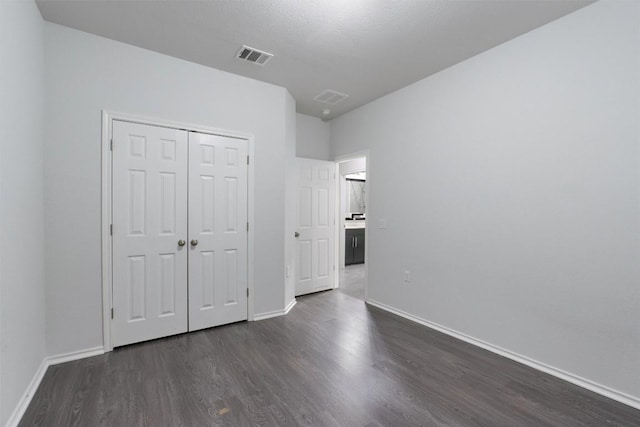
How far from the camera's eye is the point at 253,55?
2.82m

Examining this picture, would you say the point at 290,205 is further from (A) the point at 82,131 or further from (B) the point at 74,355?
(B) the point at 74,355

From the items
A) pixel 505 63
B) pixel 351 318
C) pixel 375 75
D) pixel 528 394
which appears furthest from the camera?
pixel 351 318

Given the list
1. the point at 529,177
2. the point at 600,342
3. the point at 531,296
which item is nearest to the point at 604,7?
the point at 529,177

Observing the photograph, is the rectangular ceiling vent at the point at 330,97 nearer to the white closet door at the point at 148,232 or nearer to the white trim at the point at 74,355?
the white closet door at the point at 148,232

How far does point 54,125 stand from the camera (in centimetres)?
238

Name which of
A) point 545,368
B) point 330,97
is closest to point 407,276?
point 545,368

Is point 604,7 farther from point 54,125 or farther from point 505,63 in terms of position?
point 54,125

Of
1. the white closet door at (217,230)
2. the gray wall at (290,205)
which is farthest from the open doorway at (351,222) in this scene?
the white closet door at (217,230)

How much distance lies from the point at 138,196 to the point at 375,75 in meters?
2.73

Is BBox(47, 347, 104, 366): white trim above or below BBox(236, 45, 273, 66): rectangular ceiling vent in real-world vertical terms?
below

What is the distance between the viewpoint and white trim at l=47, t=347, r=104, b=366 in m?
2.37

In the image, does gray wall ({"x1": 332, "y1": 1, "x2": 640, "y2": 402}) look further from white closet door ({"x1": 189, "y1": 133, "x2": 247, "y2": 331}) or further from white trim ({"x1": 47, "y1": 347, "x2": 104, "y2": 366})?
white trim ({"x1": 47, "y1": 347, "x2": 104, "y2": 366})

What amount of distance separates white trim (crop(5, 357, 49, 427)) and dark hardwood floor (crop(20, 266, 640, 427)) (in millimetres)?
39

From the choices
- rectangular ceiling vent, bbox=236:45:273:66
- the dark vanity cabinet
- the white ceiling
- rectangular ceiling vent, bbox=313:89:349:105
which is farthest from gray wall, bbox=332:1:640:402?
the dark vanity cabinet
